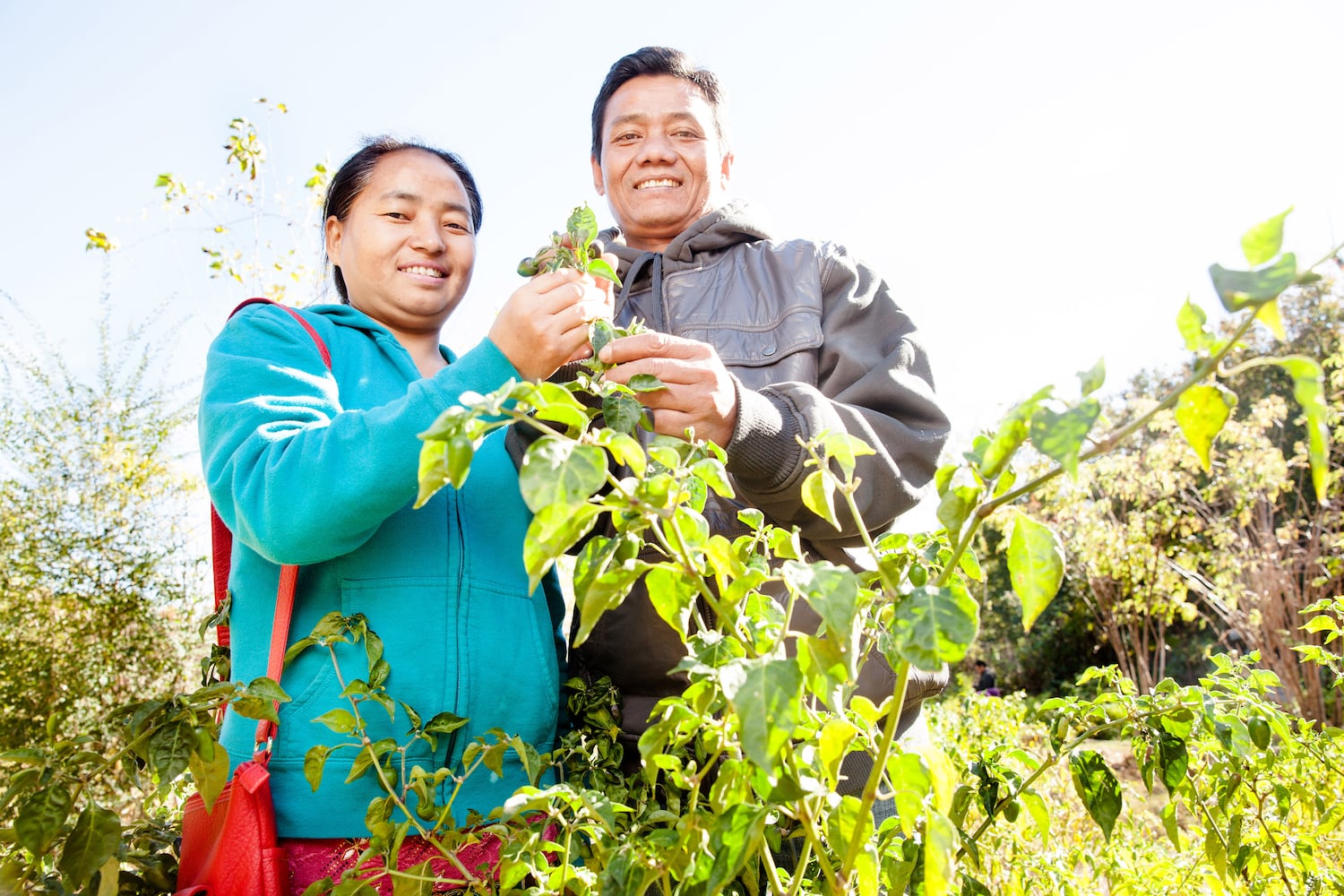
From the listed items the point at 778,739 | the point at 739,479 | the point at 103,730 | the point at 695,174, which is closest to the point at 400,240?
the point at 695,174

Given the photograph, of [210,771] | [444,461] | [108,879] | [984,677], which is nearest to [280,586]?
[210,771]

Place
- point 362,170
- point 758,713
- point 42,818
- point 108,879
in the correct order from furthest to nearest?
1. point 362,170
2. point 108,879
3. point 42,818
4. point 758,713

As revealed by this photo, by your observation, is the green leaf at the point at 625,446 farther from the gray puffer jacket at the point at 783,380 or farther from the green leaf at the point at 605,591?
the gray puffer jacket at the point at 783,380

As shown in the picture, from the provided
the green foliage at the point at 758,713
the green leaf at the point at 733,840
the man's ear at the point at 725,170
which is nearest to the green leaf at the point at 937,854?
the green foliage at the point at 758,713

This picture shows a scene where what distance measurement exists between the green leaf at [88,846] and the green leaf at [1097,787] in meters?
1.17

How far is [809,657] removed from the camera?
2.75ft

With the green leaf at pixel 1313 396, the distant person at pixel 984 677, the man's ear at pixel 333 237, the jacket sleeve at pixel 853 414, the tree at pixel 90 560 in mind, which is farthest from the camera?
the distant person at pixel 984 677

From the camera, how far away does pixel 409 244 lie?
6.61ft

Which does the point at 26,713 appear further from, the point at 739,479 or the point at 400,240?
the point at 739,479

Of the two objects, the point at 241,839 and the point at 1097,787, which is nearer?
the point at 1097,787

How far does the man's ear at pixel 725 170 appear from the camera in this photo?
8.40 feet

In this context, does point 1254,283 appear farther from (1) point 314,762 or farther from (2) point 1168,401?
(1) point 314,762

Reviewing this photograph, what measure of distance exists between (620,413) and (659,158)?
145cm

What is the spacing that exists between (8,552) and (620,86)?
28.1ft
